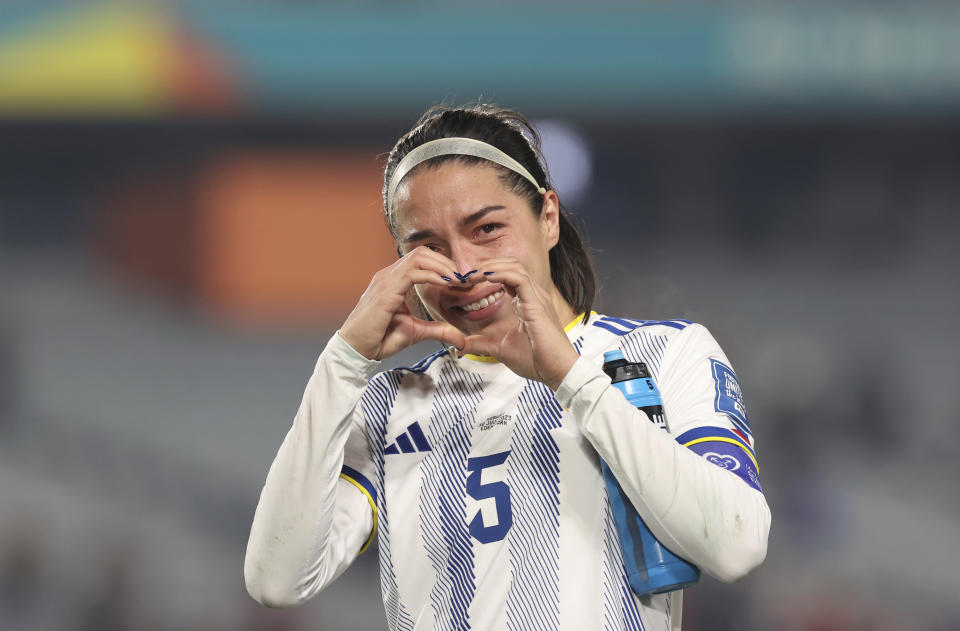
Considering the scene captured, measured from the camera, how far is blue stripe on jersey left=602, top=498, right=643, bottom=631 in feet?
5.24

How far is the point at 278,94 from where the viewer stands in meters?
7.49

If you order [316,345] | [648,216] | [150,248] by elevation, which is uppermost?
[648,216]

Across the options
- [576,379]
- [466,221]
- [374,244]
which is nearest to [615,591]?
[576,379]

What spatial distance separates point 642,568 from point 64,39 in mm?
6834

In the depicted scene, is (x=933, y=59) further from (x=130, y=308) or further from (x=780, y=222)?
(x=130, y=308)

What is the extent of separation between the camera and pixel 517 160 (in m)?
1.99

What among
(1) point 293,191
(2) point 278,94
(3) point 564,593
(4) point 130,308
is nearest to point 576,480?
(3) point 564,593

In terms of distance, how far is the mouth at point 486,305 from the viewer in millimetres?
1809

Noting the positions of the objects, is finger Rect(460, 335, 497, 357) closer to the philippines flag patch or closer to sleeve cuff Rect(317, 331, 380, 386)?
sleeve cuff Rect(317, 331, 380, 386)

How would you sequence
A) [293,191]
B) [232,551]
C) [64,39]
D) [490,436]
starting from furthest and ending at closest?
[293,191]
[232,551]
[64,39]
[490,436]

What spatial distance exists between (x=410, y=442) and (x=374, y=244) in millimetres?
6907

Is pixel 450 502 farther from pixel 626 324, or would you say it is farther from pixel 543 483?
pixel 626 324

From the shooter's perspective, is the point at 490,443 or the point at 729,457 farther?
the point at 490,443

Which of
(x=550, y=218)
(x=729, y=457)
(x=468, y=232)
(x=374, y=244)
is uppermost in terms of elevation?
(x=374, y=244)
